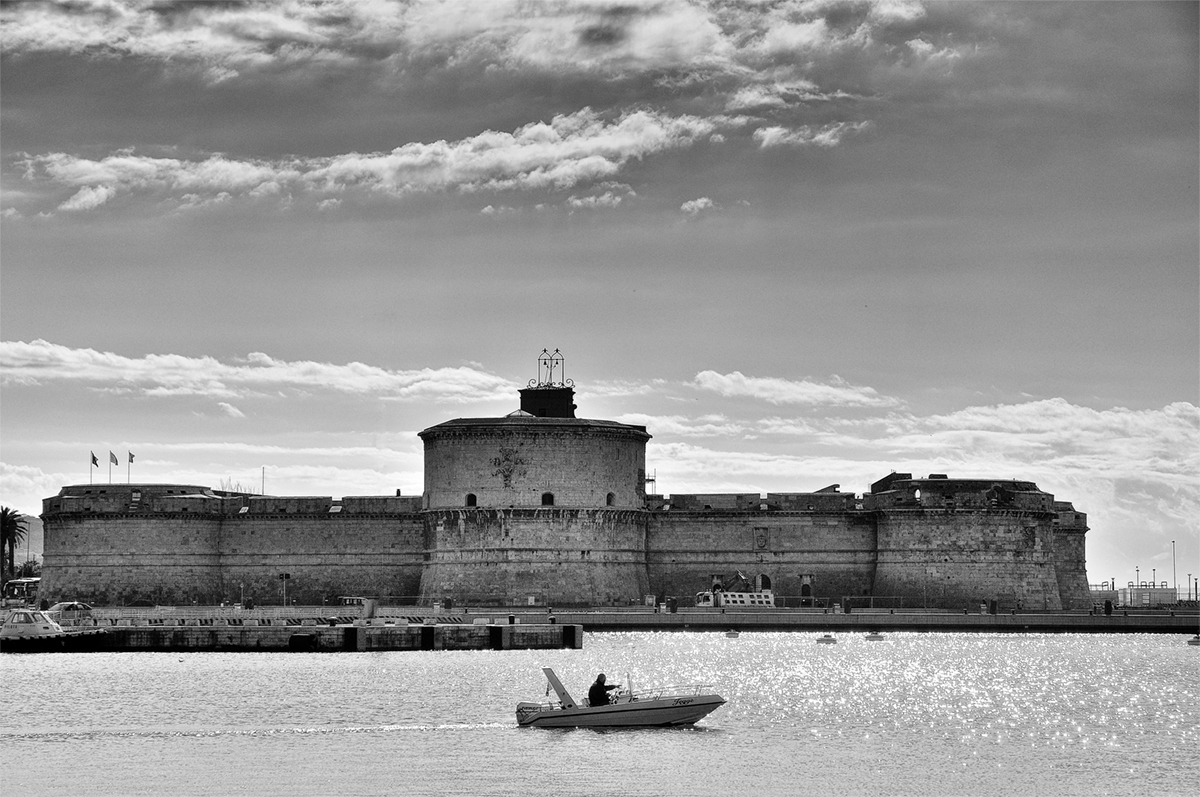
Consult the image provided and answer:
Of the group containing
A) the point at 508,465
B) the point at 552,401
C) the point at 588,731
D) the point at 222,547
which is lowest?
the point at 588,731

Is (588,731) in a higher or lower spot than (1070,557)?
lower

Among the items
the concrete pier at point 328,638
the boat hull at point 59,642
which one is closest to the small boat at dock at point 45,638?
the boat hull at point 59,642

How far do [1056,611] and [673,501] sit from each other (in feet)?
53.4

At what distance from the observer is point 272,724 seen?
4219 centimetres

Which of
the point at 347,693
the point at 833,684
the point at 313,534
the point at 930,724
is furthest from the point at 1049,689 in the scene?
the point at 313,534

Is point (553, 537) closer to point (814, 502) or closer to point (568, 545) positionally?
point (568, 545)

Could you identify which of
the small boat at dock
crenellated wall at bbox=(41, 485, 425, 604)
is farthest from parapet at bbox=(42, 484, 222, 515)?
the small boat at dock

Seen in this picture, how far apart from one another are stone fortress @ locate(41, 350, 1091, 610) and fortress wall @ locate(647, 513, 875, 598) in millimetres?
59

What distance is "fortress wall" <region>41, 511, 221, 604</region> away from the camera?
269 ft

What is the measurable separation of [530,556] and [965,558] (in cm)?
1741

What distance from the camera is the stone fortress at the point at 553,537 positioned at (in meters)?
76.8

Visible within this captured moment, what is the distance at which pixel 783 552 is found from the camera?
3169 inches

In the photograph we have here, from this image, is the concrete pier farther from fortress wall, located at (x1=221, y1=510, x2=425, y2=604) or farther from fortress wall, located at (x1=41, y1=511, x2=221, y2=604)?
fortress wall, located at (x1=41, y1=511, x2=221, y2=604)

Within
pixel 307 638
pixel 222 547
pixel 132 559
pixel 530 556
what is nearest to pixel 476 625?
pixel 307 638
